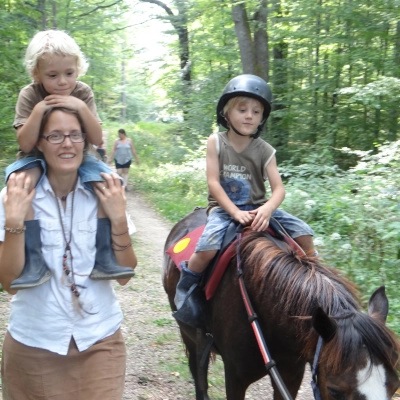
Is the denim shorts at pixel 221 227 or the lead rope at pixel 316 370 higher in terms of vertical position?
the denim shorts at pixel 221 227

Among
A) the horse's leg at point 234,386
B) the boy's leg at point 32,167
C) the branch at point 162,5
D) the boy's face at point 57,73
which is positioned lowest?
the horse's leg at point 234,386

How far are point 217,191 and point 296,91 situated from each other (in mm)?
10632

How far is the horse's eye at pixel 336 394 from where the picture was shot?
1.94 m

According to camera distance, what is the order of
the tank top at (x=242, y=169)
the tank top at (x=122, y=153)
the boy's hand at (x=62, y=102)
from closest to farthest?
the boy's hand at (x=62, y=102)
the tank top at (x=242, y=169)
the tank top at (x=122, y=153)

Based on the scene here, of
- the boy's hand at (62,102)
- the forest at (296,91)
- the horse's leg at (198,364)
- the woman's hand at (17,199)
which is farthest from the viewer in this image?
the forest at (296,91)

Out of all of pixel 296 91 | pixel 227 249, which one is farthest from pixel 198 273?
pixel 296 91

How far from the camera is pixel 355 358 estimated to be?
6.41 feet

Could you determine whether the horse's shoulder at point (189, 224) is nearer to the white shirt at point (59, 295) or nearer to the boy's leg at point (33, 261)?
the white shirt at point (59, 295)

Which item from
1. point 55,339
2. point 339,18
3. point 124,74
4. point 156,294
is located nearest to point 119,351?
point 55,339

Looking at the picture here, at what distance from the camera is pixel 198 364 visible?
136 inches

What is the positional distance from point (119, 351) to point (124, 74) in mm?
45624

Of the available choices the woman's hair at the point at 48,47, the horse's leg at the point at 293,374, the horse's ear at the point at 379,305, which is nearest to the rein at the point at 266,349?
the horse's leg at the point at 293,374

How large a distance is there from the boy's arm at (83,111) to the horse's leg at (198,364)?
1.95 meters

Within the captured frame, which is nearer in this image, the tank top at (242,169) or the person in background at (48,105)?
the person in background at (48,105)
